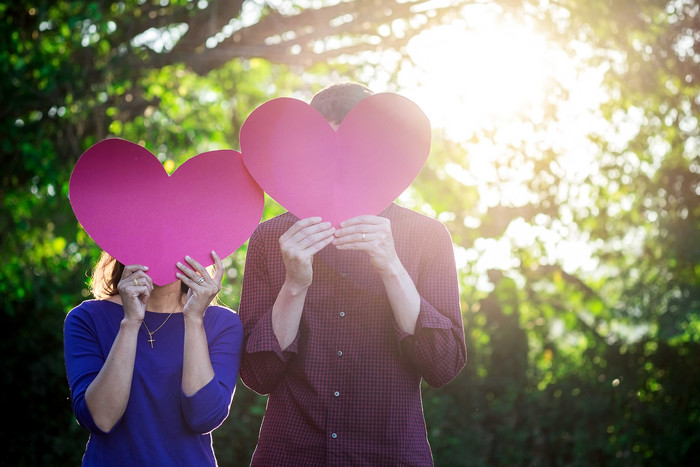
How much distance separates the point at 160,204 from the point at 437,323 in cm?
79

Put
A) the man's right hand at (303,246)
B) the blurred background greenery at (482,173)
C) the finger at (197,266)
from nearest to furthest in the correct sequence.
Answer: the man's right hand at (303,246) → the finger at (197,266) → the blurred background greenery at (482,173)

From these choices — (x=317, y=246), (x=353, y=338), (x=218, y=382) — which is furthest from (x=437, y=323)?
(x=218, y=382)

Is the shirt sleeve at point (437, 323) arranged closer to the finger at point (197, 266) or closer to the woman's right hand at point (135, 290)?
A: the finger at point (197, 266)

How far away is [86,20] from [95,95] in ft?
1.82

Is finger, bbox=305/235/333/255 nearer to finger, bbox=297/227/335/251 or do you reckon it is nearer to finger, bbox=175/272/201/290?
finger, bbox=297/227/335/251

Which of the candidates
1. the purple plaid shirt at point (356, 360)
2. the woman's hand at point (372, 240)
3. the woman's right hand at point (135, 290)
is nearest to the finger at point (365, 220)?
the woman's hand at point (372, 240)

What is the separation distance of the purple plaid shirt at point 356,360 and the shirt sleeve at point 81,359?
1.24ft

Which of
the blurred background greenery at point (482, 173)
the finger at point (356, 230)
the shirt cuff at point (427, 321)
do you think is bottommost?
the blurred background greenery at point (482, 173)

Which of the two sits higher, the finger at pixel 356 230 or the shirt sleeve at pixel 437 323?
the finger at pixel 356 230

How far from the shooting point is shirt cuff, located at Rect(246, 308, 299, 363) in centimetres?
168

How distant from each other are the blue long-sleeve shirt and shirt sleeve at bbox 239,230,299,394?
2.0 inches

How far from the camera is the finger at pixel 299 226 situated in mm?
1630

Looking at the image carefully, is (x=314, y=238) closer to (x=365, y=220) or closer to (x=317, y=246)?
(x=317, y=246)

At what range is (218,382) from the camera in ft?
5.55
